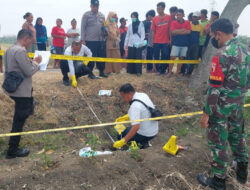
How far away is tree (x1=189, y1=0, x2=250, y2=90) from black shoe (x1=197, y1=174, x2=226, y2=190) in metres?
4.10

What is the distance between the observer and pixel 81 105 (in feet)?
18.4

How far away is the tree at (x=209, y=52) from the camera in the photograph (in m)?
6.39

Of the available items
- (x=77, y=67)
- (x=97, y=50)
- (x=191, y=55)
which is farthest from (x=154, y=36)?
(x=77, y=67)

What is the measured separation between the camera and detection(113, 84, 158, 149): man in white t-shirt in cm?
379

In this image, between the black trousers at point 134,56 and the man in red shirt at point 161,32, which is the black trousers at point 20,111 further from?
A: the man in red shirt at point 161,32

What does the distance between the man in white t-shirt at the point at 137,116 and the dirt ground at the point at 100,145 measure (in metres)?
0.32

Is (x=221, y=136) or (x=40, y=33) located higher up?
(x=40, y=33)

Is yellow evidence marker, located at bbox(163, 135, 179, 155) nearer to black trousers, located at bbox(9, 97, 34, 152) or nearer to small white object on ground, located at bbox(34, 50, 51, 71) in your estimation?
black trousers, located at bbox(9, 97, 34, 152)

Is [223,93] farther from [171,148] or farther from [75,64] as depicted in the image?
[75,64]

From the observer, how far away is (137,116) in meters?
3.76

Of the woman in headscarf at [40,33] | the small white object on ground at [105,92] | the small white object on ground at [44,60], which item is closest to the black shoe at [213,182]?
the small white object on ground at [44,60]

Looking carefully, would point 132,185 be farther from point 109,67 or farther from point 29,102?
point 109,67

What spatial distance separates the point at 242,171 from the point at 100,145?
250 centimetres

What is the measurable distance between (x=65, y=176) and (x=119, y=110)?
307cm
